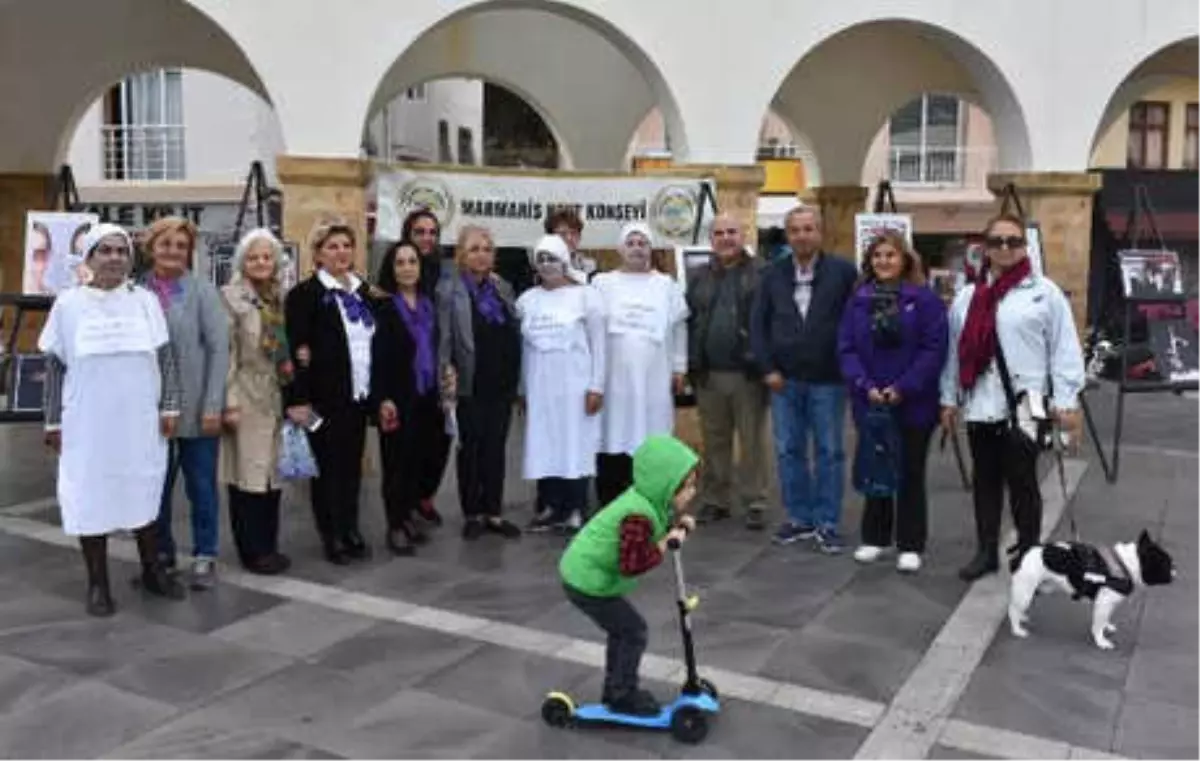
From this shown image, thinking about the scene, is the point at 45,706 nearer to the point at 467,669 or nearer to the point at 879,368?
the point at 467,669

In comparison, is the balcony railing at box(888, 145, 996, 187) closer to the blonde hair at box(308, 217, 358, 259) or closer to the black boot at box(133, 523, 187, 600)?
the blonde hair at box(308, 217, 358, 259)

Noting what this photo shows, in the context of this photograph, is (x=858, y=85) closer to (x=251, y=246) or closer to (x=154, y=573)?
(x=251, y=246)

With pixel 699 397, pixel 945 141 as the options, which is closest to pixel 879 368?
pixel 699 397

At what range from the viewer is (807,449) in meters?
6.75

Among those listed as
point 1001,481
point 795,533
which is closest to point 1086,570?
point 1001,481

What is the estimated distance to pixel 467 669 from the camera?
16.2 feet

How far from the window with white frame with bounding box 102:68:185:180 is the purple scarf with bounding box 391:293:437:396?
18.0m

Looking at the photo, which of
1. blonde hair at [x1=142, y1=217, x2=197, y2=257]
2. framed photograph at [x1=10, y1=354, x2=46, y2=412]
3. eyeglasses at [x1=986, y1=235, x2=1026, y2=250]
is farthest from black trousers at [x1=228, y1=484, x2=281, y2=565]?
eyeglasses at [x1=986, y1=235, x2=1026, y2=250]

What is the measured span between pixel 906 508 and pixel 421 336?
2741 millimetres

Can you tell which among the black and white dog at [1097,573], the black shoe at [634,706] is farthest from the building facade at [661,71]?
the black shoe at [634,706]

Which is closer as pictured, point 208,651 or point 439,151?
point 208,651

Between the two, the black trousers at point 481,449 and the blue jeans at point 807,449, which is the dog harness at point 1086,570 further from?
the black trousers at point 481,449

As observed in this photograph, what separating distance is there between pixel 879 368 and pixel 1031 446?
825 millimetres

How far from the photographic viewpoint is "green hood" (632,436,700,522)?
13.1 ft
